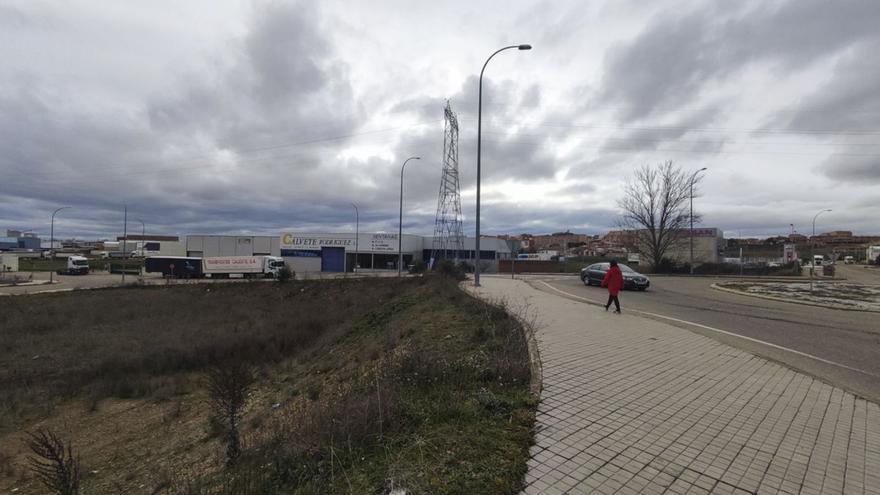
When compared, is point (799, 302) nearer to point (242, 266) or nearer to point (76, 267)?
point (242, 266)

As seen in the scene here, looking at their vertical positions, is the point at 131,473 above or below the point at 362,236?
below

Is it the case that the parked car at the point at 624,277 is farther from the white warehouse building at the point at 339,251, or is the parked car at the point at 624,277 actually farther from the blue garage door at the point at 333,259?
the blue garage door at the point at 333,259

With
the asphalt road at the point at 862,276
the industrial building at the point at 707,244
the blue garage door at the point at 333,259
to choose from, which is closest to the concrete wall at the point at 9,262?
the blue garage door at the point at 333,259

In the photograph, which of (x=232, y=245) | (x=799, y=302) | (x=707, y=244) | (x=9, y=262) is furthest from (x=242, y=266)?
(x=707, y=244)

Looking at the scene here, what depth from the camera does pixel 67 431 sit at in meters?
9.70

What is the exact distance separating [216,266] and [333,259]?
16.7m

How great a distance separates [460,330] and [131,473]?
623cm

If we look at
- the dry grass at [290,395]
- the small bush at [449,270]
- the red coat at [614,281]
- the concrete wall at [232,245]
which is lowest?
the dry grass at [290,395]

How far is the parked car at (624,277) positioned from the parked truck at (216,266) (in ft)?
118

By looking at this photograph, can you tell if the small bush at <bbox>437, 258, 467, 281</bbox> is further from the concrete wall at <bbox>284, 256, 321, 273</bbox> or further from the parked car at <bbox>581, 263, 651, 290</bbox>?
the concrete wall at <bbox>284, 256, 321, 273</bbox>

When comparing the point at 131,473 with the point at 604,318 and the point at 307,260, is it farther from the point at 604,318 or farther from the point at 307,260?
the point at 307,260

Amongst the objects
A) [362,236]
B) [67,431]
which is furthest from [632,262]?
[67,431]

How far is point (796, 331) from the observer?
422 inches

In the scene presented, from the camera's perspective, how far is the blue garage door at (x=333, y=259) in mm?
62906
